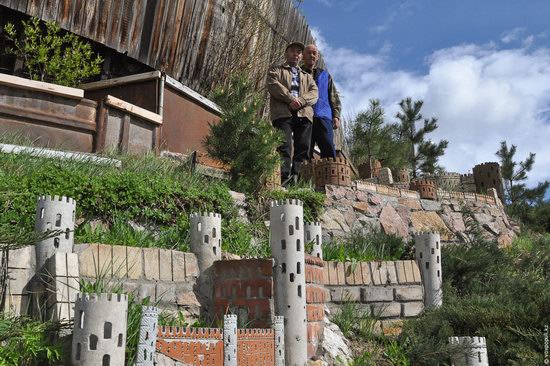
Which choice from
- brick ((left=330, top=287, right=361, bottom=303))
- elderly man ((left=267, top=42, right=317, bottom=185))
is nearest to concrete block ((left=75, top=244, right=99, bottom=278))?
brick ((left=330, top=287, right=361, bottom=303))

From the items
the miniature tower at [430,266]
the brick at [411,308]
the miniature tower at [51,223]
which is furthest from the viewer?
the miniature tower at [430,266]

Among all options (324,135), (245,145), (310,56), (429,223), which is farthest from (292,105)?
(429,223)

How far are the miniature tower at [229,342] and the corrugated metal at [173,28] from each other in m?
7.63

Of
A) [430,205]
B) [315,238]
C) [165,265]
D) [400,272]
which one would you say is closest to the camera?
[165,265]

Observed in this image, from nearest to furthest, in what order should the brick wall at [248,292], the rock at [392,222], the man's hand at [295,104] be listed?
1. the brick wall at [248,292]
2. the man's hand at [295,104]
3. the rock at [392,222]

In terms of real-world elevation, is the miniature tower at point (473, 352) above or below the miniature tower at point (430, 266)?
below

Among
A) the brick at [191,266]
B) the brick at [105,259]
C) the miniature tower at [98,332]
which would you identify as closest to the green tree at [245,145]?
the brick at [191,266]

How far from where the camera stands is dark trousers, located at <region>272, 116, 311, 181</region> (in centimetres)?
810

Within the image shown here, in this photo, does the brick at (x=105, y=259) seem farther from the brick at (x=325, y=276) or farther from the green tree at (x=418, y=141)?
the green tree at (x=418, y=141)

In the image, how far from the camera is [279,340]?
416 cm

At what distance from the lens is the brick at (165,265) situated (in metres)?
4.51

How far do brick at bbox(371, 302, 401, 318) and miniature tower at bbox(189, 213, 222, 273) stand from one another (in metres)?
1.79

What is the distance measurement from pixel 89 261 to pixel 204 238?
0.89 m

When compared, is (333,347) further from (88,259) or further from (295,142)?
(295,142)
